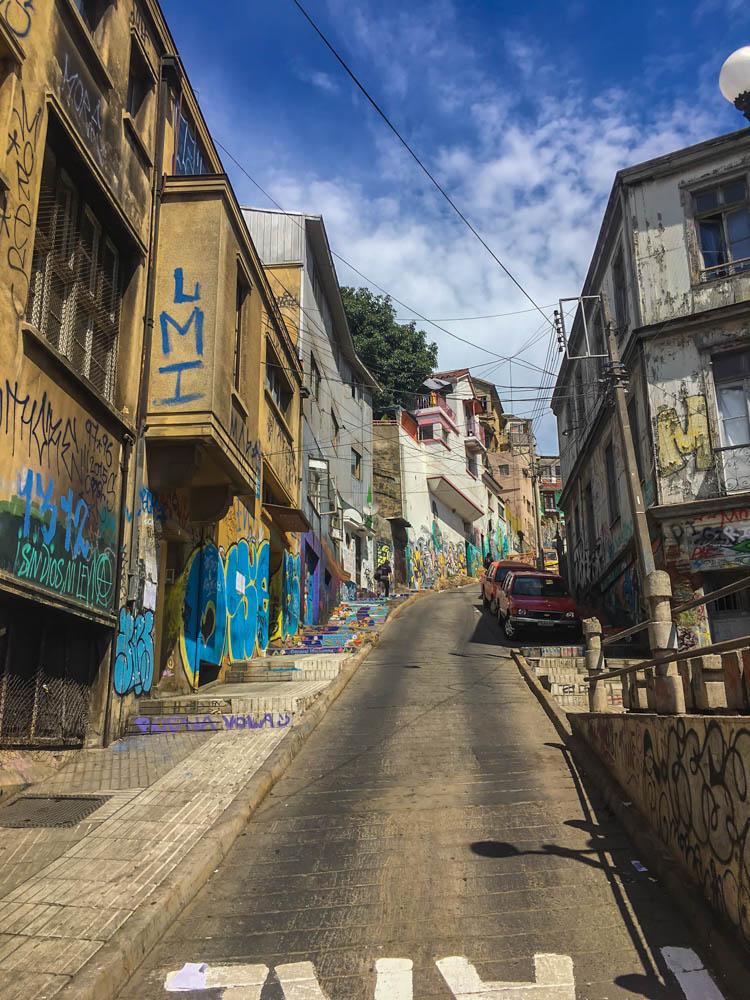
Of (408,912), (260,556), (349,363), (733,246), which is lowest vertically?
(408,912)

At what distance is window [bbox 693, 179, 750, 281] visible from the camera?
16781mm

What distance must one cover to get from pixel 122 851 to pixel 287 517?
12829mm

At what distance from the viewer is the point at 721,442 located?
52.9 ft

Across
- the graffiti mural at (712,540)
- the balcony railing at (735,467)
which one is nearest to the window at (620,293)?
the balcony railing at (735,467)

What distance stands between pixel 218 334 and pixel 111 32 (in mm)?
4145

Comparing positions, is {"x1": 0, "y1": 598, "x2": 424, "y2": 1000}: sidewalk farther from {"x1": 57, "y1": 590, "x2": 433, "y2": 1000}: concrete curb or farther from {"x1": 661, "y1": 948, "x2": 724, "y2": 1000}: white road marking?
{"x1": 661, "y1": 948, "x2": 724, "y2": 1000}: white road marking

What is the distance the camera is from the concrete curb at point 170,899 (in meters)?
4.05

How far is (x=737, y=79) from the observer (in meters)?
9.76

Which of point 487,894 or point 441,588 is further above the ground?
point 441,588

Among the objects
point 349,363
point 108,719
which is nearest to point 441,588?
point 349,363

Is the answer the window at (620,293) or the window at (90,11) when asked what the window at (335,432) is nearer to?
the window at (620,293)

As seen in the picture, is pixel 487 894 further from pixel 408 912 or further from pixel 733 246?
pixel 733 246

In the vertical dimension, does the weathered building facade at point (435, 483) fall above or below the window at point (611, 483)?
above

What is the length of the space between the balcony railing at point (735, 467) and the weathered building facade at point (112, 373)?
969cm
